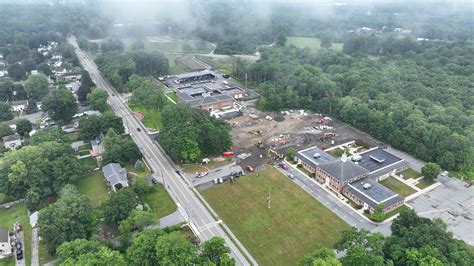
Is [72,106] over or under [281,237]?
over

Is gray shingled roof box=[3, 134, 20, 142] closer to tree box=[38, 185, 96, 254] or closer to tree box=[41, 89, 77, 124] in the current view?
tree box=[41, 89, 77, 124]

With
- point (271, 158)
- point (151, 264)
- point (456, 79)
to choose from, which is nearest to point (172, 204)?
point (151, 264)

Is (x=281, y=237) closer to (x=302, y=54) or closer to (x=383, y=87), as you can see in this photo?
(x=383, y=87)

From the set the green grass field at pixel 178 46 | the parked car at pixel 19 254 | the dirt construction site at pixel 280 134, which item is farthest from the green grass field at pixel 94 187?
the green grass field at pixel 178 46

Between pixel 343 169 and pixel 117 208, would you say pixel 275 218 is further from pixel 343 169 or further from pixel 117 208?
pixel 117 208

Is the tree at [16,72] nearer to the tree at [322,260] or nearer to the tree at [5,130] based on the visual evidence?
the tree at [5,130]

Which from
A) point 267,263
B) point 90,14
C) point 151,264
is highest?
point 90,14

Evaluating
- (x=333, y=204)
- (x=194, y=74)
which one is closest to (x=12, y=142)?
(x=194, y=74)
